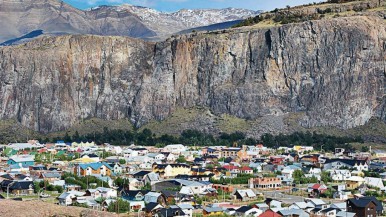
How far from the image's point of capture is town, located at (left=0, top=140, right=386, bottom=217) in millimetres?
48219

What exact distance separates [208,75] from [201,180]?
177 ft

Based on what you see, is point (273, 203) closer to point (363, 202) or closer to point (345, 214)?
point (345, 214)

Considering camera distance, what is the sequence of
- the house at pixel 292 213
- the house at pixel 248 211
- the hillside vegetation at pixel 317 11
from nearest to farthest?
the house at pixel 292 213, the house at pixel 248 211, the hillside vegetation at pixel 317 11

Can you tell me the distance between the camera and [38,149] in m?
93.0

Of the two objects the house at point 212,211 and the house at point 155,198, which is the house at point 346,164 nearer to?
the house at point 155,198

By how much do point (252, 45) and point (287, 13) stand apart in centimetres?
1374

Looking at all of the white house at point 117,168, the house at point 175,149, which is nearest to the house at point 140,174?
the white house at point 117,168

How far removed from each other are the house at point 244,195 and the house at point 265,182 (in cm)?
669

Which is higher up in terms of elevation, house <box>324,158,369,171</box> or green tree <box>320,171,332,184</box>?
house <box>324,158,369,171</box>

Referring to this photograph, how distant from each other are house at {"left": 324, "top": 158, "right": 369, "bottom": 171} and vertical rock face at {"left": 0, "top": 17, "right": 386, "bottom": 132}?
28170 millimetres

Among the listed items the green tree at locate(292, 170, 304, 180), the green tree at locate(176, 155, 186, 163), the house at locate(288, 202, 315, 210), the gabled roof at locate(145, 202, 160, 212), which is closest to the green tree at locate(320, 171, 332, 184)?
the green tree at locate(292, 170, 304, 180)

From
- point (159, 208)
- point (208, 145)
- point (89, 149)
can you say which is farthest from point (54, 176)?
point (208, 145)

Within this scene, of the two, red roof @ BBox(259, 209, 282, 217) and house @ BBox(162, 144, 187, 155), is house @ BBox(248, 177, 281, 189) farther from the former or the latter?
house @ BBox(162, 144, 187, 155)

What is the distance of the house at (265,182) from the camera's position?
63.5 metres
